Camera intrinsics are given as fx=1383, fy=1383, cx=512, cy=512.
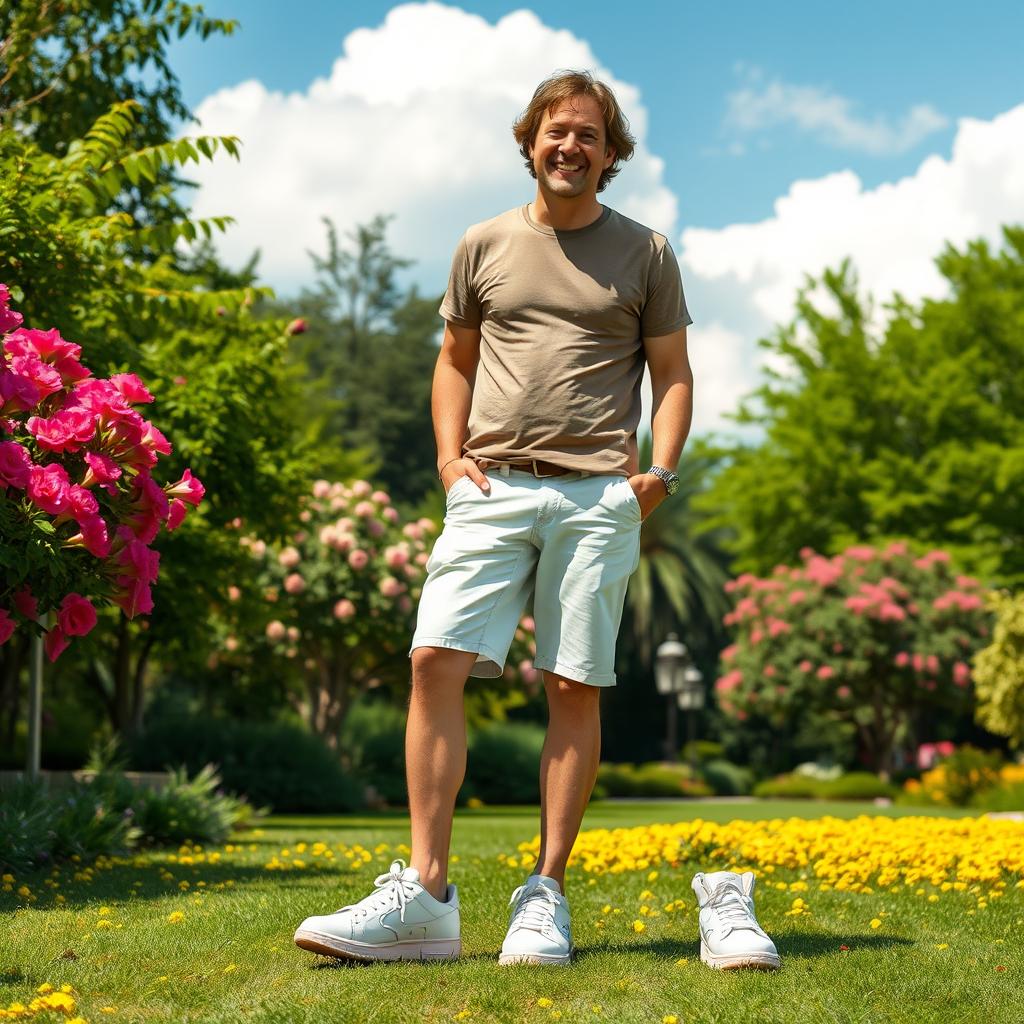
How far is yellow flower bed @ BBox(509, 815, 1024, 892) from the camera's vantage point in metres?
5.67

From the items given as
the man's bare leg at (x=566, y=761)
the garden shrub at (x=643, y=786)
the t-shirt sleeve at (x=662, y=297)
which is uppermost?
the t-shirt sleeve at (x=662, y=297)

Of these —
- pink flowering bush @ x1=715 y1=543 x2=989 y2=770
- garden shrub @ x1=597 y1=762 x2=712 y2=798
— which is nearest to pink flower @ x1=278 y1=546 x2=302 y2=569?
Answer: pink flowering bush @ x1=715 y1=543 x2=989 y2=770

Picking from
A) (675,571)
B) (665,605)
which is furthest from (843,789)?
(665,605)

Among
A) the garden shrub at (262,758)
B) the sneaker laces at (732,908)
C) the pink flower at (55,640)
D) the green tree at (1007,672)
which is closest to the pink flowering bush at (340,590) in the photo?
the garden shrub at (262,758)

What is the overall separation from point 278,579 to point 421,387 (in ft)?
71.0

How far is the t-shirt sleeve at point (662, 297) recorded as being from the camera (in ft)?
13.0

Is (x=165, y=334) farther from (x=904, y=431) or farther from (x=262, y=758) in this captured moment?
(x=904, y=431)

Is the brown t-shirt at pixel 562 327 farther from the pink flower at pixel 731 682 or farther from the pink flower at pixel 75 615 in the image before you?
the pink flower at pixel 731 682

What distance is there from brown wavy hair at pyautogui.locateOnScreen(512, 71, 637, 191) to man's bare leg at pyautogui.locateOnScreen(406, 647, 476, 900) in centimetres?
146

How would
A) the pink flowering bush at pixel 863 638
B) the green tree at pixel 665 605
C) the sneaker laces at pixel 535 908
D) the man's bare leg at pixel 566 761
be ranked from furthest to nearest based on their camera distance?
the green tree at pixel 665 605 < the pink flowering bush at pixel 863 638 < the man's bare leg at pixel 566 761 < the sneaker laces at pixel 535 908

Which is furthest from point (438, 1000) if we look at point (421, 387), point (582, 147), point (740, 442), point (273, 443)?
point (421, 387)

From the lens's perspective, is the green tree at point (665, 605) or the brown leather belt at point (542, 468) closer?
the brown leather belt at point (542, 468)

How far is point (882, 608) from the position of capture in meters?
25.9

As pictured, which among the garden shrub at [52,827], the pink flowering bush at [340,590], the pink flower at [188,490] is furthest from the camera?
the pink flowering bush at [340,590]
